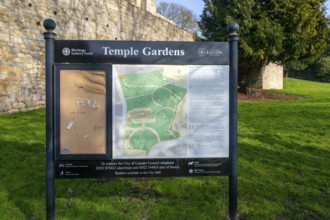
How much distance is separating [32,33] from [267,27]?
37.7 feet

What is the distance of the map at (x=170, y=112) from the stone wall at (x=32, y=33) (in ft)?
24.5

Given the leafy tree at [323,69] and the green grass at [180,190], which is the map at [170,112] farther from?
the leafy tree at [323,69]

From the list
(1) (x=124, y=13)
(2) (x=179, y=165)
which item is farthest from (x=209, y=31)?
(2) (x=179, y=165)

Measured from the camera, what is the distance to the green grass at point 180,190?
3.88 m

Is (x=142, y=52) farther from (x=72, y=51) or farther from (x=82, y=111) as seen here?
(x=82, y=111)

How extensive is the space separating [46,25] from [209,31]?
54.9 feet

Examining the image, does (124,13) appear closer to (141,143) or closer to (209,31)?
(209,31)

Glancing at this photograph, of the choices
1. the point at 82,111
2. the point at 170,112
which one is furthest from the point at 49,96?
the point at 170,112

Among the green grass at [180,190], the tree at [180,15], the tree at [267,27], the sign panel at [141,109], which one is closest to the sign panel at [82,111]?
the sign panel at [141,109]

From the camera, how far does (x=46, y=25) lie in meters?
3.27

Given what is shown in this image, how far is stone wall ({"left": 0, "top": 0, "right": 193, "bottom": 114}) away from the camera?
32.4 ft

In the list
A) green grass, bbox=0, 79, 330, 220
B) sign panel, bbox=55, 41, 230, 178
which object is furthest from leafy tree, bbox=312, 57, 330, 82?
sign panel, bbox=55, 41, 230, 178

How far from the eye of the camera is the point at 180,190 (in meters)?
4.46

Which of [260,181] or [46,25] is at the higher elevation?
[46,25]
